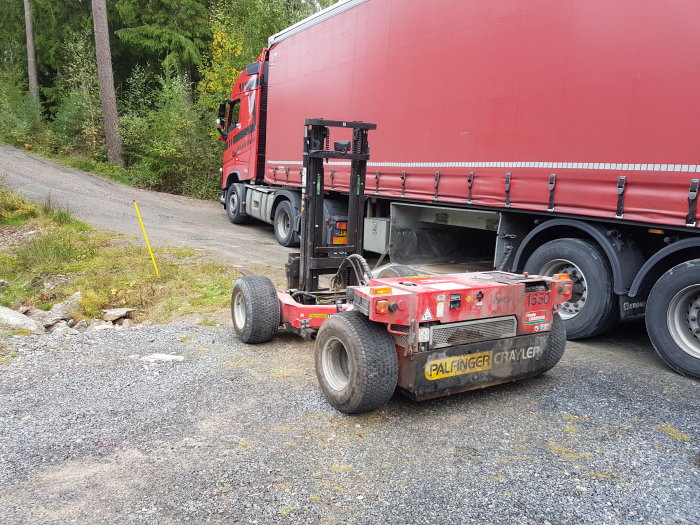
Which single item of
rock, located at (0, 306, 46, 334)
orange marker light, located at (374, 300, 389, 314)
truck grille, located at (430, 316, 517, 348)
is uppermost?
orange marker light, located at (374, 300, 389, 314)

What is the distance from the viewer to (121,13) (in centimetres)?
2472

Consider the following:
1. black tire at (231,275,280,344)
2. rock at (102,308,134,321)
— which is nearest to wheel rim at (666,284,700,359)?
black tire at (231,275,280,344)

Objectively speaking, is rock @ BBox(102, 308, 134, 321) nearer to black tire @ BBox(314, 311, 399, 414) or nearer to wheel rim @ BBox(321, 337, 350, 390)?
wheel rim @ BBox(321, 337, 350, 390)

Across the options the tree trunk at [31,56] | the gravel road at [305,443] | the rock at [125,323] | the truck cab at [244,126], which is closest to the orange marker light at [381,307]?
the gravel road at [305,443]

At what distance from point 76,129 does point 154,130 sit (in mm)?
4709

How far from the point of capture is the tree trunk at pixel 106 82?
21.5 m

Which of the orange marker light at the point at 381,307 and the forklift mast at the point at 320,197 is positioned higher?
the forklift mast at the point at 320,197

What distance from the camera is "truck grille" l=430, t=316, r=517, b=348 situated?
3992mm

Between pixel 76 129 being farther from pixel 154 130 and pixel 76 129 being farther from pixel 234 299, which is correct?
pixel 234 299

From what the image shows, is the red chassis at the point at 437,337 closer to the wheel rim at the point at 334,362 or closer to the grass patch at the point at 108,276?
the wheel rim at the point at 334,362

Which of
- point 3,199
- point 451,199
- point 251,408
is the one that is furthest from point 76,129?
point 251,408

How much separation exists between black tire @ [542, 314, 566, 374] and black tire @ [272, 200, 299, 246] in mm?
8212

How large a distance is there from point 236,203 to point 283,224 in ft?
10.7

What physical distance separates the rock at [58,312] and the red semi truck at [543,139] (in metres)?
4.62
